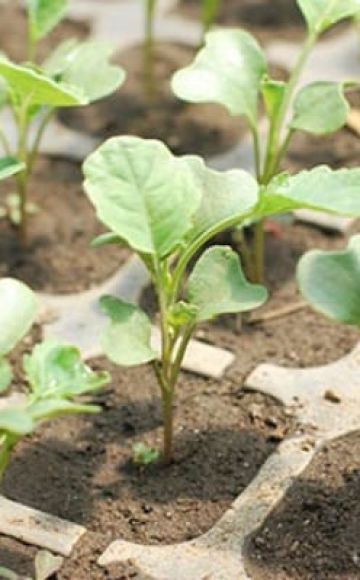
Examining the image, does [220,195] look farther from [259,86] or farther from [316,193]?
[259,86]

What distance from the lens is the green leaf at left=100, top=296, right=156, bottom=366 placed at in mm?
1103

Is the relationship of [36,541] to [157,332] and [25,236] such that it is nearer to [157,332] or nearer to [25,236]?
[157,332]

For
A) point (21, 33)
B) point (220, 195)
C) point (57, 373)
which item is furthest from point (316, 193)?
point (21, 33)

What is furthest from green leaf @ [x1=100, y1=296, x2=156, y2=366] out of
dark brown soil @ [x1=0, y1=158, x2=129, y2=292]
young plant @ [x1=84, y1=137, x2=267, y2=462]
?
dark brown soil @ [x1=0, y1=158, x2=129, y2=292]

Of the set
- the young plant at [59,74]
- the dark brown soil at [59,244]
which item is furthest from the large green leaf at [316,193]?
the dark brown soil at [59,244]

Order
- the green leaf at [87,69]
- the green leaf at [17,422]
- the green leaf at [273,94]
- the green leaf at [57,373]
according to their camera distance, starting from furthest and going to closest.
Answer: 1. the green leaf at [87,69]
2. the green leaf at [273,94]
3. the green leaf at [57,373]
4. the green leaf at [17,422]

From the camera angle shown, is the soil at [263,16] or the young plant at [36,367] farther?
the soil at [263,16]

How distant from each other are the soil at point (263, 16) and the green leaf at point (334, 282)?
80 centimetres

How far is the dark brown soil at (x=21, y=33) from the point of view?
190 centimetres

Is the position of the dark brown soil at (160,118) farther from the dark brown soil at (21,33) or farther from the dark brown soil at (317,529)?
the dark brown soil at (317,529)

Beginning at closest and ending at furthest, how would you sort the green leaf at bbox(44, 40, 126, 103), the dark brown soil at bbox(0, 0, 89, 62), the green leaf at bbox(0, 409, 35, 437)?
the green leaf at bbox(0, 409, 35, 437), the green leaf at bbox(44, 40, 126, 103), the dark brown soil at bbox(0, 0, 89, 62)

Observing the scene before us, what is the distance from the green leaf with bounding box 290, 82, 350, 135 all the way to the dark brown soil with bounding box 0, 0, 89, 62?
641mm

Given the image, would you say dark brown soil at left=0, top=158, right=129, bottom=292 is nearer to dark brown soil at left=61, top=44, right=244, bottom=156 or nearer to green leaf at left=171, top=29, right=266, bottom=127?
dark brown soil at left=61, top=44, right=244, bottom=156

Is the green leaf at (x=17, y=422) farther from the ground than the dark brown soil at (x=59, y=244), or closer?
farther from the ground
